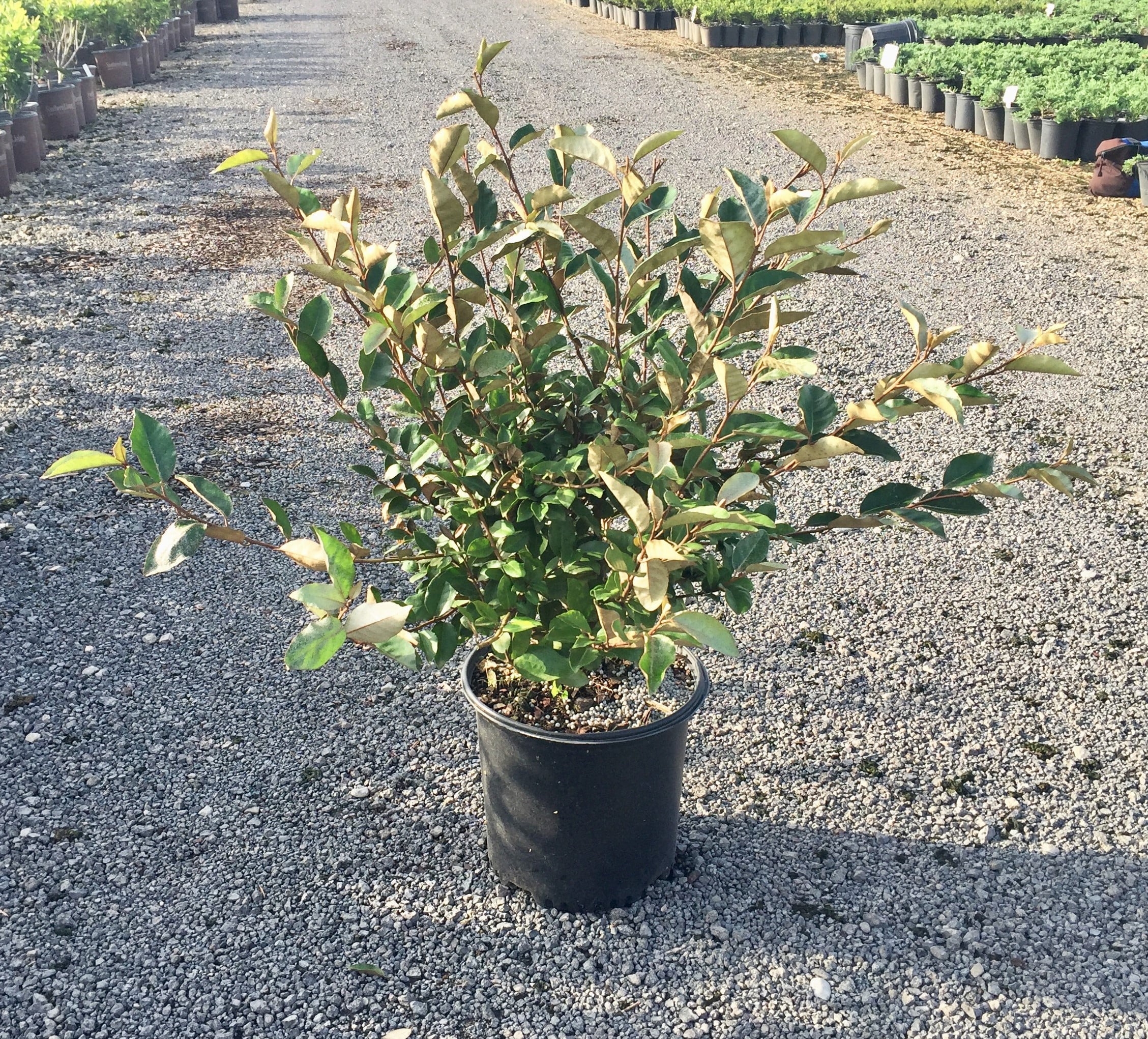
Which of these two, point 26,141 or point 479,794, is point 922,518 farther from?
point 26,141

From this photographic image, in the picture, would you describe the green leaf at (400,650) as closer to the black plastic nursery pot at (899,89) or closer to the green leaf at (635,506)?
the green leaf at (635,506)

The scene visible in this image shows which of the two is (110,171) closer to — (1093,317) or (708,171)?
(708,171)

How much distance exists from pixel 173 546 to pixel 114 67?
1188 centimetres

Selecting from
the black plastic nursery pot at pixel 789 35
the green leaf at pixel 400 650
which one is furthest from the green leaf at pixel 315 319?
the black plastic nursery pot at pixel 789 35

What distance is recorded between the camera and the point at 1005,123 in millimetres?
8578

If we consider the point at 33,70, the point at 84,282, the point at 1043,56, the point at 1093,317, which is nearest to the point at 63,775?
the point at 84,282

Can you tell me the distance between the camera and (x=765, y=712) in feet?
8.66

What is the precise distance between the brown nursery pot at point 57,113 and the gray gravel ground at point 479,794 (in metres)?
5.04

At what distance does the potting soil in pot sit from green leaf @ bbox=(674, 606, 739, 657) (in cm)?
71

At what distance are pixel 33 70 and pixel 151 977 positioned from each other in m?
8.85

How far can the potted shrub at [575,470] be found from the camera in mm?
1354

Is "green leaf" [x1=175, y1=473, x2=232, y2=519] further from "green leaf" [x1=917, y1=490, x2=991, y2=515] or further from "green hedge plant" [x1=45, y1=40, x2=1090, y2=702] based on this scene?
"green leaf" [x1=917, y1=490, x2=991, y2=515]

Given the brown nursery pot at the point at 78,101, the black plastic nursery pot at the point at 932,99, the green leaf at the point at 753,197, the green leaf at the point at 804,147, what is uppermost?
the brown nursery pot at the point at 78,101

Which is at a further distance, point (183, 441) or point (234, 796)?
point (183, 441)
